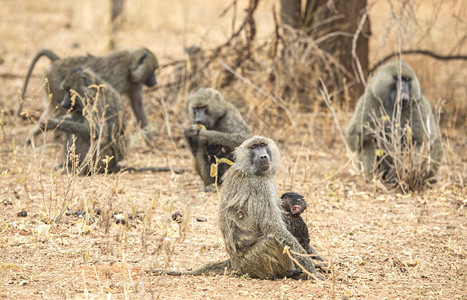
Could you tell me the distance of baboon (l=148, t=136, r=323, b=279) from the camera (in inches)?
155

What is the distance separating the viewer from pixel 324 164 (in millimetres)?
7516

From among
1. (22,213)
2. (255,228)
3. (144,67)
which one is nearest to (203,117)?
(22,213)

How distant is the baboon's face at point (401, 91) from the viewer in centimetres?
639

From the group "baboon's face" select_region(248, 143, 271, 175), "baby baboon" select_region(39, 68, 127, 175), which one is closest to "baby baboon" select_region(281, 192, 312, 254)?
"baboon's face" select_region(248, 143, 271, 175)

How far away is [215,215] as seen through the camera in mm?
5523

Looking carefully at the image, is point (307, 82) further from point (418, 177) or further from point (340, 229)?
point (340, 229)

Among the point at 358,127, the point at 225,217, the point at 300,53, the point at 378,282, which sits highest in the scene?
the point at 300,53

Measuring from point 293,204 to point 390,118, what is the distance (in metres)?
3.01

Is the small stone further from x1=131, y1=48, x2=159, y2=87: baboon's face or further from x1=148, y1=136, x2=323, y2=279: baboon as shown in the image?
x1=131, y1=48, x2=159, y2=87: baboon's face

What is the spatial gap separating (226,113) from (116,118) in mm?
1354

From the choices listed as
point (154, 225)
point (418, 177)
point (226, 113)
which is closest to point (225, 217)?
point (154, 225)

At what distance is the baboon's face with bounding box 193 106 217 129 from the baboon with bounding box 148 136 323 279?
2056 millimetres

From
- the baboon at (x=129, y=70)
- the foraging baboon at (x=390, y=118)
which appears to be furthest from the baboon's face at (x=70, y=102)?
the foraging baboon at (x=390, y=118)

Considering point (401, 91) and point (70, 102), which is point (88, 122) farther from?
point (401, 91)
